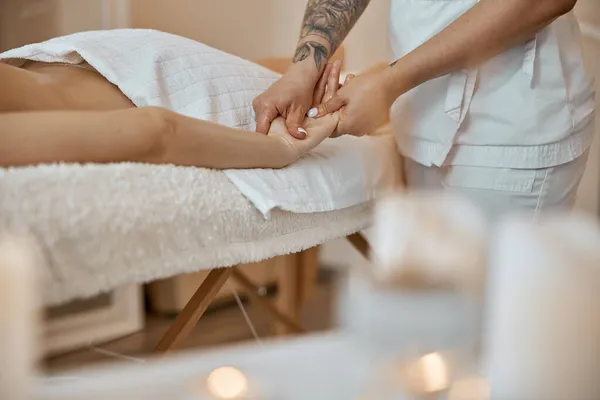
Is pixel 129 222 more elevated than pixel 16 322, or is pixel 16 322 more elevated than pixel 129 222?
pixel 16 322

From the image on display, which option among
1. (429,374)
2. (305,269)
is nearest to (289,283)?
(305,269)

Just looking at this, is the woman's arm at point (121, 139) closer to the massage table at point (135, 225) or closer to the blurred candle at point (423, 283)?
the massage table at point (135, 225)

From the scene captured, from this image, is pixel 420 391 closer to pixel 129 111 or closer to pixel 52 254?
pixel 52 254

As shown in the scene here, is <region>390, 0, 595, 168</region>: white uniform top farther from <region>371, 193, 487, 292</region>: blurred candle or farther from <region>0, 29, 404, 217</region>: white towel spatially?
<region>371, 193, 487, 292</region>: blurred candle

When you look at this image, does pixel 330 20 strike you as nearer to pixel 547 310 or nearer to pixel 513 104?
pixel 513 104

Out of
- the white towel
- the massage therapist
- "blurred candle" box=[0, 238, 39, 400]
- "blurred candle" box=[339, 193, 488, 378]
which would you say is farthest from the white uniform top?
"blurred candle" box=[0, 238, 39, 400]

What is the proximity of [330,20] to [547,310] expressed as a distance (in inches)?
32.1

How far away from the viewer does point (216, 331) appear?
623 mm

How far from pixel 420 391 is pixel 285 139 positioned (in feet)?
1.65

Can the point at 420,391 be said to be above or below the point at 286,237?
above

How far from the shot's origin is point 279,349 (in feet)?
1.09

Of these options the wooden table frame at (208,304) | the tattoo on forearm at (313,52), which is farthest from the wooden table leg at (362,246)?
the tattoo on forearm at (313,52)

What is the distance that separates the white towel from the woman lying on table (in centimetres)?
2

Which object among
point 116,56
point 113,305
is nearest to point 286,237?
point 113,305
